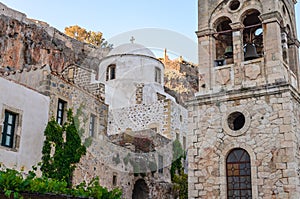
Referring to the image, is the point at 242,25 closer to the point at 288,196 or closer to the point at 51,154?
the point at 288,196

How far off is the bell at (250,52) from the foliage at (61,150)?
6.42 m

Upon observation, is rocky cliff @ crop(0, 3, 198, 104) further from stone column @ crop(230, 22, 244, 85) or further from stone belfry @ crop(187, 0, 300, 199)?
stone column @ crop(230, 22, 244, 85)

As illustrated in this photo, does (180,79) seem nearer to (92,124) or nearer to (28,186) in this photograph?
(92,124)

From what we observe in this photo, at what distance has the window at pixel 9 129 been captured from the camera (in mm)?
12266

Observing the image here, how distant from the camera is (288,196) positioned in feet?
33.8

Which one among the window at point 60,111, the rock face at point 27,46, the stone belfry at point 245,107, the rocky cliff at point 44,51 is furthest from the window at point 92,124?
the rock face at point 27,46

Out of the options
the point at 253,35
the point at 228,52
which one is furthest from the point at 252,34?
the point at 228,52

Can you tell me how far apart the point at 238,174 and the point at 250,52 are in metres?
3.79

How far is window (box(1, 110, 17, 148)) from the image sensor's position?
40.2 ft

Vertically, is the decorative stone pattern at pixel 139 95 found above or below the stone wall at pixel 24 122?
above

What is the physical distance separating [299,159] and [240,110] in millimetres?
2036

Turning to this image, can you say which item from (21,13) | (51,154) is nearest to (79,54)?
(21,13)

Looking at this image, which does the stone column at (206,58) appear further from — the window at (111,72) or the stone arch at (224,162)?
the window at (111,72)

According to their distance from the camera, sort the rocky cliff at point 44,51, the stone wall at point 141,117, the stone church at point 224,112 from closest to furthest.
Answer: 1. the stone church at point 224,112
2. the stone wall at point 141,117
3. the rocky cliff at point 44,51
